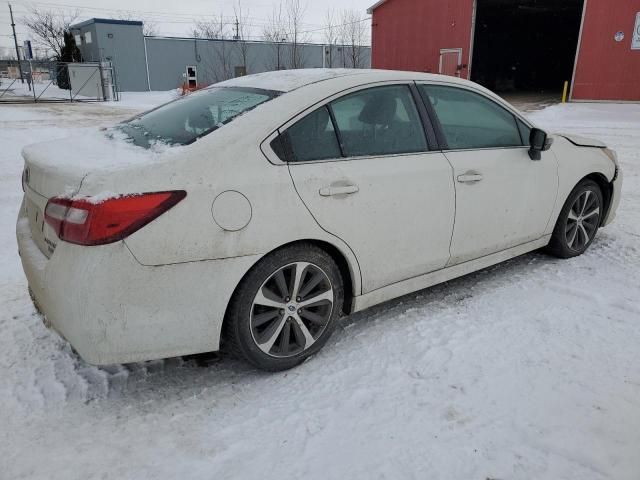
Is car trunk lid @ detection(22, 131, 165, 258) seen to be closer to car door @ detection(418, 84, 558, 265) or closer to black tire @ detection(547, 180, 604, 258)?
car door @ detection(418, 84, 558, 265)

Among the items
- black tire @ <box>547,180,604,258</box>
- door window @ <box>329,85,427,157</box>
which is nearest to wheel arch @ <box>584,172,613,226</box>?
black tire @ <box>547,180,604,258</box>

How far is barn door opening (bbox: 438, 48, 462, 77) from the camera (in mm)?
23375

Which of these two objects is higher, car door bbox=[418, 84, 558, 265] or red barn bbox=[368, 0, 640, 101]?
red barn bbox=[368, 0, 640, 101]

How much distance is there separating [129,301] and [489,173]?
249 centimetres

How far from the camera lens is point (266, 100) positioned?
2.86 metres

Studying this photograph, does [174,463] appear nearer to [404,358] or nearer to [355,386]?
[355,386]

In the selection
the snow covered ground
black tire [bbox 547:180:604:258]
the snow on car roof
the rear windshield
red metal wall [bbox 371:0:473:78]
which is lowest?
the snow covered ground

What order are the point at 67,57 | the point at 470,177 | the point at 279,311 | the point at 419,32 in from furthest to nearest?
the point at 67,57 → the point at 419,32 → the point at 470,177 → the point at 279,311

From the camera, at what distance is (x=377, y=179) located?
2936mm

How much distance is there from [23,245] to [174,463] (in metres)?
1.55

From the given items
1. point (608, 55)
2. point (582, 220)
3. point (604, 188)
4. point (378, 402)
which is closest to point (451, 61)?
point (608, 55)

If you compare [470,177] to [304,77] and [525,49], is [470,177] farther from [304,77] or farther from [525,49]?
[525,49]

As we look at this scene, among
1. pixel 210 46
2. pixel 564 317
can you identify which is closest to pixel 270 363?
pixel 564 317

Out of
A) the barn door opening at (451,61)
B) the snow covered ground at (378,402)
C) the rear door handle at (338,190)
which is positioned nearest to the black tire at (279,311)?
the snow covered ground at (378,402)
